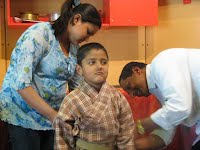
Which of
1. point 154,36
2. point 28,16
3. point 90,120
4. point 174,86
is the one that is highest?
point 28,16

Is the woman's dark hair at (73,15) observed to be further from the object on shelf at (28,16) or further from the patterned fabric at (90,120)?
the object on shelf at (28,16)

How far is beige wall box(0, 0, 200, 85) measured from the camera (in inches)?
95.9

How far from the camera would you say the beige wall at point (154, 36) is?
244 cm

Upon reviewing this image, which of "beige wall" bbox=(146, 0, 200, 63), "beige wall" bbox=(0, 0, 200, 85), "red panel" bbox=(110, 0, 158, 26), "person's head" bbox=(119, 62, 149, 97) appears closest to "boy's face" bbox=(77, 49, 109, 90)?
"person's head" bbox=(119, 62, 149, 97)

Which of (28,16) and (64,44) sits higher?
(28,16)

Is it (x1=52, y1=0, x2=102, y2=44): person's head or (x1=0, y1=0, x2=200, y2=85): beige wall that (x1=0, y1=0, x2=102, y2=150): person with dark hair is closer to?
(x1=52, y1=0, x2=102, y2=44): person's head

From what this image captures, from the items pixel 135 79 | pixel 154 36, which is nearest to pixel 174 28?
pixel 154 36

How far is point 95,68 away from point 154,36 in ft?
4.16

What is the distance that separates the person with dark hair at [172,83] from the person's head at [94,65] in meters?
0.13

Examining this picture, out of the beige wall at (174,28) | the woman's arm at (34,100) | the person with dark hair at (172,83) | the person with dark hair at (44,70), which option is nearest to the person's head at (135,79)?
the person with dark hair at (172,83)

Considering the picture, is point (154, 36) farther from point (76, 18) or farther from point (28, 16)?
point (76, 18)

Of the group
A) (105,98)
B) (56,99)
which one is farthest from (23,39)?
(105,98)

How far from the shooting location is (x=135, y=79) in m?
1.37

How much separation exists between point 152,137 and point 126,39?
3.38ft
